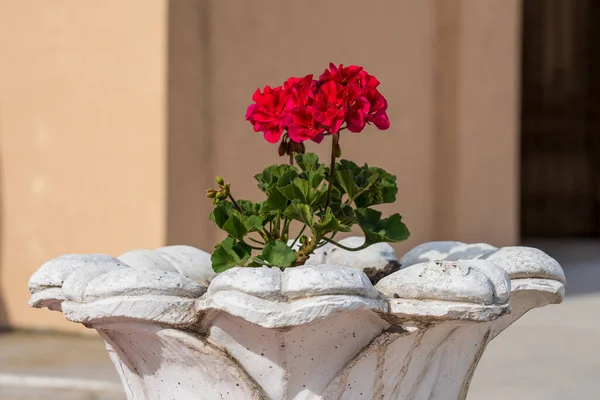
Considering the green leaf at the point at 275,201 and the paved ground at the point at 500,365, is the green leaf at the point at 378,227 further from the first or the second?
the paved ground at the point at 500,365

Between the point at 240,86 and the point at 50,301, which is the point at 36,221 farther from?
→ the point at 50,301

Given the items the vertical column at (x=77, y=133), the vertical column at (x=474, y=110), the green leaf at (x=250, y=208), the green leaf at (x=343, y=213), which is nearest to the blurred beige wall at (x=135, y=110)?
the vertical column at (x=77, y=133)

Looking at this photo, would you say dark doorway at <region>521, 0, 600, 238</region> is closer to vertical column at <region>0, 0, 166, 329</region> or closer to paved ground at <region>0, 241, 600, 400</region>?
paved ground at <region>0, 241, 600, 400</region>

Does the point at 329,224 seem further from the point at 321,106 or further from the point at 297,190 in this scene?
the point at 321,106

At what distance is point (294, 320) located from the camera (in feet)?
4.04

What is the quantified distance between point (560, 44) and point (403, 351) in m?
9.06

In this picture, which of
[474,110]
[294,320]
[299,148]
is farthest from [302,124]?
[474,110]

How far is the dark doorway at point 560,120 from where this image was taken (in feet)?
31.3

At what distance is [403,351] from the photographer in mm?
1396

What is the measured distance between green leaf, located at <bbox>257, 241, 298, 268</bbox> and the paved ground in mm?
2150

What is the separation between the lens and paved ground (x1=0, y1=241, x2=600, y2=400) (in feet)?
11.6

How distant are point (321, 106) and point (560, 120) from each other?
28.3 ft

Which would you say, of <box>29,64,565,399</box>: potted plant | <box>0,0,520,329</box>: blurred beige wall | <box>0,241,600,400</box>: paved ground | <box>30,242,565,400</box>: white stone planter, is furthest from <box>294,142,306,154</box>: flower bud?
<box>0,0,520,329</box>: blurred beige wall

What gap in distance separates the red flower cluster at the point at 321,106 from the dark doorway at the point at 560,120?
847cm
